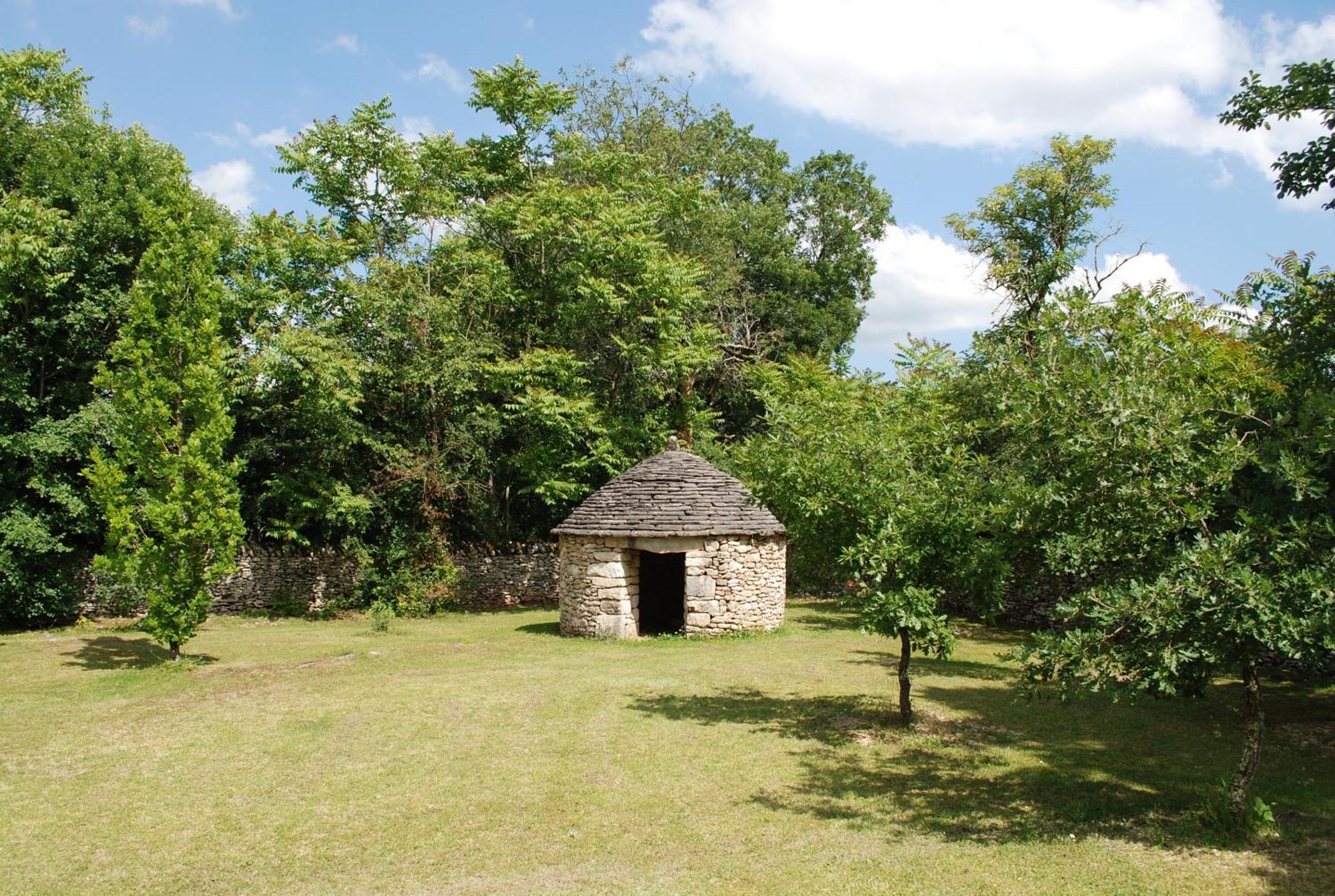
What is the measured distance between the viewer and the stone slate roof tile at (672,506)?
55.8 feet

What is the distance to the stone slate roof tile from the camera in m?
17.0

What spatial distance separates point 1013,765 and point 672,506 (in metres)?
9.18

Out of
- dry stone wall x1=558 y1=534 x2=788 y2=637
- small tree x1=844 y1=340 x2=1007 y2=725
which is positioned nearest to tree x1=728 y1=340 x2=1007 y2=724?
small tree x1=844 y1=340 x2=1007 y2=725

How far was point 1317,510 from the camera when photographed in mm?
7098

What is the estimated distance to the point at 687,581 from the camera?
57.0 feet

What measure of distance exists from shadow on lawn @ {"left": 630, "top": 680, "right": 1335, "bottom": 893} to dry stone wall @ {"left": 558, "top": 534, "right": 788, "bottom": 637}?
4.54 metres

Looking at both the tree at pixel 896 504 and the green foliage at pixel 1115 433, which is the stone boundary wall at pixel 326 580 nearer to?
the tree at pixel 896 504

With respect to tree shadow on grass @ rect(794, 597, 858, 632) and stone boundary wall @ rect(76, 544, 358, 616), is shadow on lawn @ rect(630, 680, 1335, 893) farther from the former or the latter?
stone boundary wall @ rect(76, 544, 358, 616)

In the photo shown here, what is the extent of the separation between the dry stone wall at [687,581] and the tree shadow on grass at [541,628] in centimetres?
118

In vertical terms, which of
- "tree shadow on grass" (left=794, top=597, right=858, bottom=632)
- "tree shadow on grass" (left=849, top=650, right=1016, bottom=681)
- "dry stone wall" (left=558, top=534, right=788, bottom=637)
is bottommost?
"tree shadow on grass" (left=849, top=650, right=1016, bottom=681)

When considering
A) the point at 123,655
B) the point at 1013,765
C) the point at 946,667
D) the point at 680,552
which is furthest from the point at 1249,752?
the point at 123,655

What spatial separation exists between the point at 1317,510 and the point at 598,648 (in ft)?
38.9

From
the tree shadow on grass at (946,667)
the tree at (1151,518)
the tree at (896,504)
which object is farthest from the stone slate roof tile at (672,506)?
the tree at (1151,518)

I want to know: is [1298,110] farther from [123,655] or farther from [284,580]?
[284,580]
